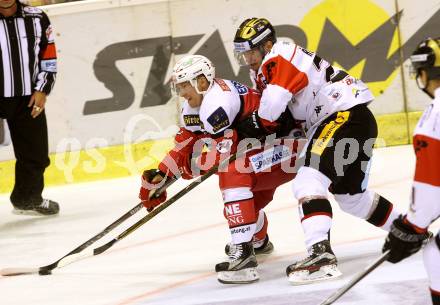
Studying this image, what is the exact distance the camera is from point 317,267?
3619 mm

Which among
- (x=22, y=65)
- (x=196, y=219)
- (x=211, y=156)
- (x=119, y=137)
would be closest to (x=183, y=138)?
(x=211, y=156)

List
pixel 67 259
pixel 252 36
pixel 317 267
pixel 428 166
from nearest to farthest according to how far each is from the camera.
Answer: pixel 428 166 → pixel 317 267 → pixel 252 36 → pixel 67 259

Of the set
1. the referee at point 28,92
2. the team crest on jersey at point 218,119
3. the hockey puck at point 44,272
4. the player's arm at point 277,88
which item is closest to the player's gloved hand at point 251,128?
the player's arm at point 277,88

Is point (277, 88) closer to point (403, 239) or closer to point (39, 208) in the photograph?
point (403, 239)

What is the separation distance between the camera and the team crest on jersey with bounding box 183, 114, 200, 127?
13.3ft

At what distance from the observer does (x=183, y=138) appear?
4.22 metres

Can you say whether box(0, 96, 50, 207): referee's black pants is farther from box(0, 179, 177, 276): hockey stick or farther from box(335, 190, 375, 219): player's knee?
box(335, 190, 375, 219): player's knee

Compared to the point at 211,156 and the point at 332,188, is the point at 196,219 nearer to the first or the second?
the point at 211,156

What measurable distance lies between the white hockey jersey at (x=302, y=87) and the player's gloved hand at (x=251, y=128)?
0.20 ft

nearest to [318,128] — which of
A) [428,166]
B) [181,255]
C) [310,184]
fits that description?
[310,184]

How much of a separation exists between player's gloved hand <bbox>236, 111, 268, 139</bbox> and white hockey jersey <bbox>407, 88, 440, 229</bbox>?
133 cm

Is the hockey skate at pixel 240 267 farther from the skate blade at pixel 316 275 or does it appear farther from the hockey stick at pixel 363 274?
the hockey stick at pixel 363 274

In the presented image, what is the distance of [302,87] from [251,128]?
0.27 metres

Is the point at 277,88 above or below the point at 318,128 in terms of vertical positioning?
above
